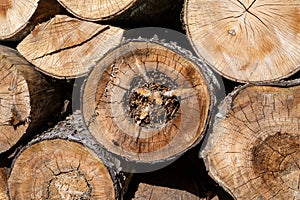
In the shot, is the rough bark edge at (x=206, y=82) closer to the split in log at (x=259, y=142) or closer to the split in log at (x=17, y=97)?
the split in log at (x=259, y=142)

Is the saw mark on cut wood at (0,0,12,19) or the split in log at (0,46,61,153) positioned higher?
the saw mark on cut wood at (0,0,12,19)

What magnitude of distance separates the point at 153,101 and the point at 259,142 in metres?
0.53

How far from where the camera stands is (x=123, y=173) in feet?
8.25

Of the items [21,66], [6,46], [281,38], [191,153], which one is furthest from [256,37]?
[6,46]

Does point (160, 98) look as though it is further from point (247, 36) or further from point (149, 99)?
point (247, 36)

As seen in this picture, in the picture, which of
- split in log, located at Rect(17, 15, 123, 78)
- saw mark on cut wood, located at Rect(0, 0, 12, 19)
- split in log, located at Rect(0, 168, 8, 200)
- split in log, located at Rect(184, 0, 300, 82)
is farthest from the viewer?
split in log, located at Rect(0, 168, 8, 200)

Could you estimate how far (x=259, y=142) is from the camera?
7.39ft

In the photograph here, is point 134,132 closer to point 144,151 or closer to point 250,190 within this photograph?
point 144,151

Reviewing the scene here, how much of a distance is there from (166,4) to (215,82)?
28.2 inches

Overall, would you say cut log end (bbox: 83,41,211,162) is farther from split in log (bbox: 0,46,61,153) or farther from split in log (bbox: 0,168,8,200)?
split in log (bbox: 0,168,8,200)

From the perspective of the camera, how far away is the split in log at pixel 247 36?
232 cm

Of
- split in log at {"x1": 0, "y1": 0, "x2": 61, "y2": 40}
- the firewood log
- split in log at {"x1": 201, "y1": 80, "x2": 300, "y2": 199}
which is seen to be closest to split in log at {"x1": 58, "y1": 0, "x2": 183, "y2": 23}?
split in log at {"x1": 0, "y1": 0, "x2": 61, "y2": 40}

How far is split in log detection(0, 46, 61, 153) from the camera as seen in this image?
2.67 m

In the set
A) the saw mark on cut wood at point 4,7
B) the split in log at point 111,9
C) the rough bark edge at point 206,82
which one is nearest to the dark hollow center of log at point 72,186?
the rough bark edge at point 206,82
